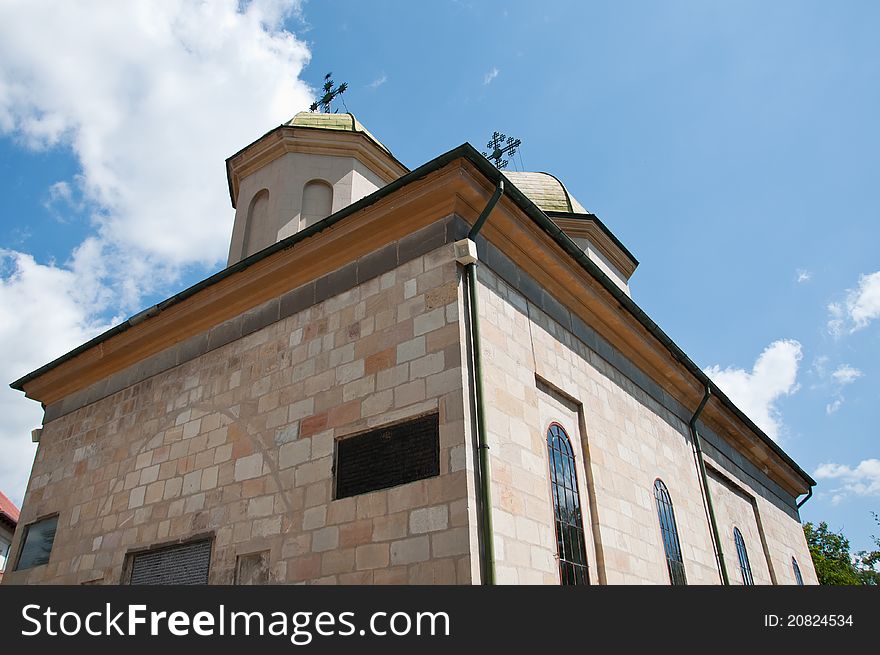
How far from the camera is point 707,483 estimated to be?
1070cm

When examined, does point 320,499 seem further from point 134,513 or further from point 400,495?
point 134,513

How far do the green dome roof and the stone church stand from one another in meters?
4.86

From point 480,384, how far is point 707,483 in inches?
242

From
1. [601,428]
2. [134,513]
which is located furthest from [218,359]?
[601,428]

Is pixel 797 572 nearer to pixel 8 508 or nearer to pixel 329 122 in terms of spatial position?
pixel 329 122

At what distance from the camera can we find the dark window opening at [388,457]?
6.04m

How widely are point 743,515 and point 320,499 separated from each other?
342 inches

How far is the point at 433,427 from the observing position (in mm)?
6113

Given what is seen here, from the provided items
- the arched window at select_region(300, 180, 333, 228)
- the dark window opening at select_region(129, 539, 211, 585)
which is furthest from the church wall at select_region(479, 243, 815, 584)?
the arched window at select_region(300, 180, 333, 228)

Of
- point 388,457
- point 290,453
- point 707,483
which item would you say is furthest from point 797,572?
point 290,453

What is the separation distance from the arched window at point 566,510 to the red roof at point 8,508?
22.6 m

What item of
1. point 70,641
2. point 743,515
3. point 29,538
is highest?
point 743,515

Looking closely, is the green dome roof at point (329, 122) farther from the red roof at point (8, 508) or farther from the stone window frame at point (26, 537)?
the red roof at point (8, 508)

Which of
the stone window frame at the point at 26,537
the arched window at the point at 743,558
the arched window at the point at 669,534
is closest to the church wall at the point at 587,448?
the arched window at the point at 669,534
